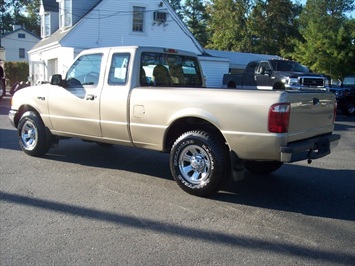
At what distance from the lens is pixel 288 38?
5250 cm

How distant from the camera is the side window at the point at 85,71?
6.49 metres

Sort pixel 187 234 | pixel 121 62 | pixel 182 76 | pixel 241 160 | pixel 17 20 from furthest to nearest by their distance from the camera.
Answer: pixel 17 20 < pixel 182 76 < pixel 121 62 < pixel 241 160 < pixel 187 234

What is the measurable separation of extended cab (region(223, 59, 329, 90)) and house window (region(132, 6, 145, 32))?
7.91 m

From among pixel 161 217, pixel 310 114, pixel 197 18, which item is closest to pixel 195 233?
pixel 161 217

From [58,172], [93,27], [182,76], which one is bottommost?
[58,172]

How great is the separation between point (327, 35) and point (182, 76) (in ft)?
107

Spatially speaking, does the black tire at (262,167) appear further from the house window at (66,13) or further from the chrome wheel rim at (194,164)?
the house window at (66,13)

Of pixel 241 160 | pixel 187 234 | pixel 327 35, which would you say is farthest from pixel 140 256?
pixel 327 35

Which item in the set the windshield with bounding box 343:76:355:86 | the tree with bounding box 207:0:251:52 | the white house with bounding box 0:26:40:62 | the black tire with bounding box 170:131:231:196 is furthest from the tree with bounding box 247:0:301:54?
the black tire with bounding box 170:131:231:196

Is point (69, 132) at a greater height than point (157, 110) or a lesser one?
lesser

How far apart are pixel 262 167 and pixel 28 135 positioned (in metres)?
4.22

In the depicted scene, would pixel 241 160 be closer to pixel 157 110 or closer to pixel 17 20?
pixel 157 110

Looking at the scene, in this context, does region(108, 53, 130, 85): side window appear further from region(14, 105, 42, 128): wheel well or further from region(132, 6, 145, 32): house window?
region(132, 6, 145, 32): house window

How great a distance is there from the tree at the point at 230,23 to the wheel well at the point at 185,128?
44.3 meters
